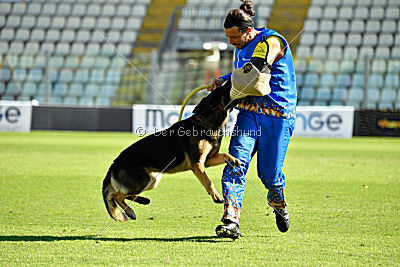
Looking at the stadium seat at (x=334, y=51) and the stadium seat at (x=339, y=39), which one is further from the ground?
the stadium seat at (x=339, y=39)

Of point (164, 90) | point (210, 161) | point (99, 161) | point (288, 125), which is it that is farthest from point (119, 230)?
point (164, 90)

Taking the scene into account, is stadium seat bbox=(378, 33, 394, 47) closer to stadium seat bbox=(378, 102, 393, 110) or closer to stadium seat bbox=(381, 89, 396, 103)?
stadium seat bbox=(381, 89, 396, 103)

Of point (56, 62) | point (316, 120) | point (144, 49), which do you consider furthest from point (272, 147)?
point (144, 49)

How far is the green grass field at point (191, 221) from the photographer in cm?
408

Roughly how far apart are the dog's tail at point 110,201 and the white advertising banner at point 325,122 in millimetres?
13429

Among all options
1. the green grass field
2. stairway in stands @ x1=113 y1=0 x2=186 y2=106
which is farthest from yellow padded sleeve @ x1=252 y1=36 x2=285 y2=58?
stairway in stands @ x1=113 y1=0 x2=186 y2=106

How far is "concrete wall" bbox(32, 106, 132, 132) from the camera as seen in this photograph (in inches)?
750

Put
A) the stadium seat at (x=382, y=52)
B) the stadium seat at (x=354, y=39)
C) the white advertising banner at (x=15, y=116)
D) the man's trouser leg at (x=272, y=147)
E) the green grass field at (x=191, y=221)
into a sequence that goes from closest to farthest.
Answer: the green grass field at (x=191, y=221) < the man's trouser leg at (x=272, y=147) < the white advertising banner at (x=15, y=116) < the stadium seat at (x=382, y=52) < the stadium seat at (x=354, y=39)

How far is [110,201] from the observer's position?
495 centimetres

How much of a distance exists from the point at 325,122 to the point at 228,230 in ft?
45.9

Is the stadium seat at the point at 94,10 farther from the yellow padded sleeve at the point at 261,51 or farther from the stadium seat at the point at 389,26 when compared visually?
the yellow padded sleeve at the point at 261,51

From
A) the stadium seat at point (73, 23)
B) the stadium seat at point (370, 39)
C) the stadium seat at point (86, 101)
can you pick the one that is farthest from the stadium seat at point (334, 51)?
the stadium seat at point (73, 23)

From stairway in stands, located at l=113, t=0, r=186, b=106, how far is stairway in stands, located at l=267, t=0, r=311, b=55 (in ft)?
14.0

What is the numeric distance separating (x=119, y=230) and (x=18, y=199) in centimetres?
205
